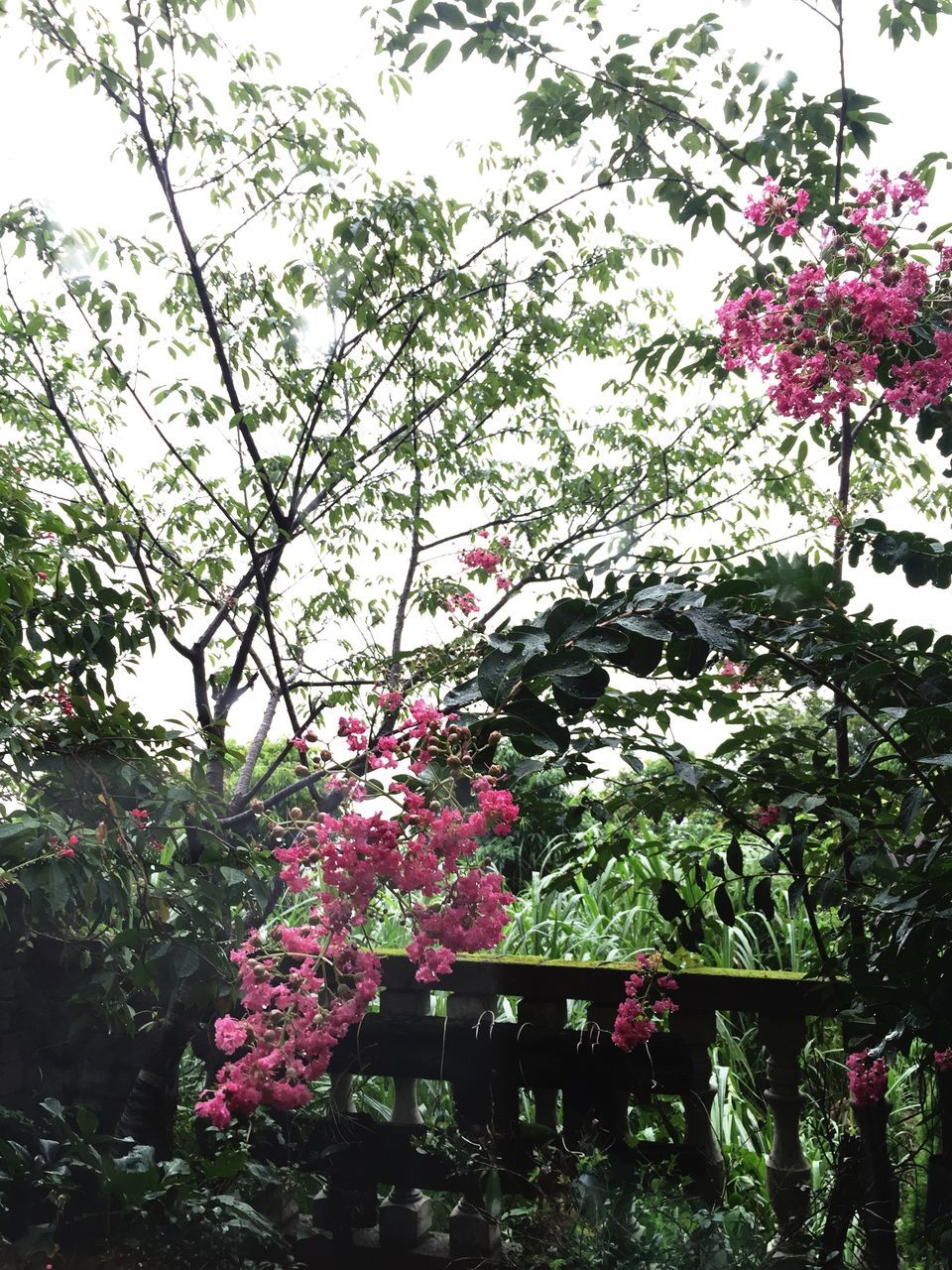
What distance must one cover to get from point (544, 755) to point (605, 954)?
1.16 meters

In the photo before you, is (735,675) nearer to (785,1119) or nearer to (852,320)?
(852,320)

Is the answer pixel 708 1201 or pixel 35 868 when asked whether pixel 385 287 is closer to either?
pixel 35 868

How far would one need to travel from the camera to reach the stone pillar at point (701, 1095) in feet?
4.91

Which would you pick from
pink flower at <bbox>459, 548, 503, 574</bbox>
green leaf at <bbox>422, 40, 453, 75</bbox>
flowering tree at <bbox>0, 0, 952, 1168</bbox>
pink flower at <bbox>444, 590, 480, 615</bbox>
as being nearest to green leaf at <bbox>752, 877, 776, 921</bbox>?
flowering tree at <bbox>0, 0, 952, 1168</bbox>

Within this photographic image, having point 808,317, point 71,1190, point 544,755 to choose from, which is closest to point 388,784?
point 544,755

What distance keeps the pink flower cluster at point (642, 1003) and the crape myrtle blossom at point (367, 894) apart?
21.9 inches

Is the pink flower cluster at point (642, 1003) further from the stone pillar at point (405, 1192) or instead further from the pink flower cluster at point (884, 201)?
the pink flower cluster at point (884, 201)

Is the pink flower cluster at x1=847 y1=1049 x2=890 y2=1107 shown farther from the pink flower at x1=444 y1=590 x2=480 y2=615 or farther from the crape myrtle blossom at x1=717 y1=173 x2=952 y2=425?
the pink flower at x1=444 y1=590 x2=480 y2=615

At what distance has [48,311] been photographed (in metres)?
2.23

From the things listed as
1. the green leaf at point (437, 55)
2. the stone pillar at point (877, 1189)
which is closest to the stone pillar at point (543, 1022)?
the stone pillar at point (877, 1189)

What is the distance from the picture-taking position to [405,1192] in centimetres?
169

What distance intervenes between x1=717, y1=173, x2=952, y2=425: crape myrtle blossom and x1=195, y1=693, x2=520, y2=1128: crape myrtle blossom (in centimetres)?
78

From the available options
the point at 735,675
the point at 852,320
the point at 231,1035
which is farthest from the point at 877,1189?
the point at 852,320

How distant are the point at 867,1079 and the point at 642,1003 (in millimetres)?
293
